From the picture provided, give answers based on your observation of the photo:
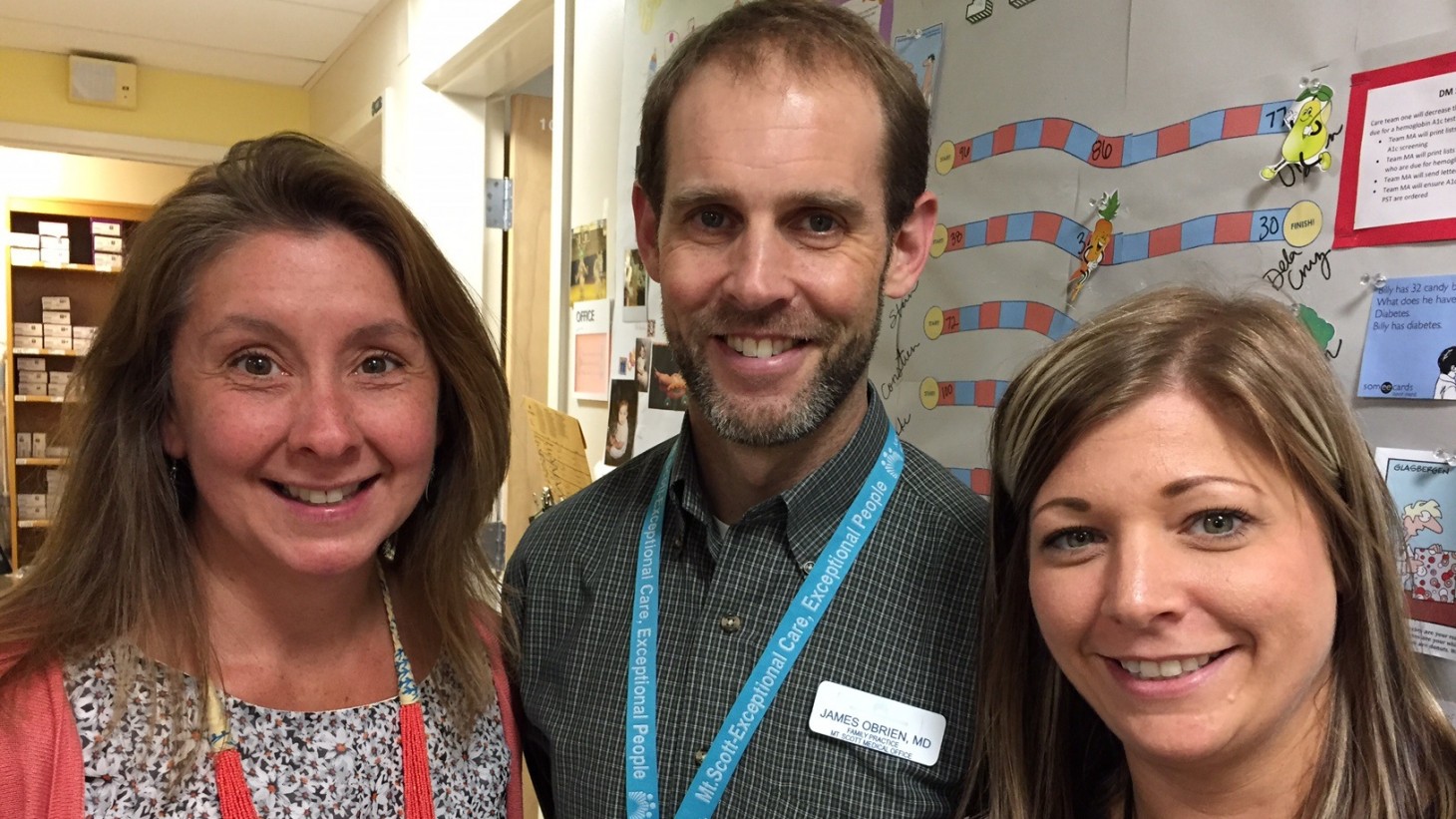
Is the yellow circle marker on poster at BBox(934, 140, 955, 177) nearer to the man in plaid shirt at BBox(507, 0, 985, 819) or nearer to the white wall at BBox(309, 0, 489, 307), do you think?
the man in plaid shirt at BBox(507, 0, 985, 819)

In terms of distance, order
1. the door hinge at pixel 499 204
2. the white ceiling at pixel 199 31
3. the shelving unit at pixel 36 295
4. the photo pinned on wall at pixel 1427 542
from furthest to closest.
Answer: the shelving unit at pixel 36 295
the white ceiling at pixel 199 31
the door hinge at pixel 499 204
the photo pinned on wall at pixel 1427 542

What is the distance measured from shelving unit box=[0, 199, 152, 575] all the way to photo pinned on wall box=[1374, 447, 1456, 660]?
671 cm

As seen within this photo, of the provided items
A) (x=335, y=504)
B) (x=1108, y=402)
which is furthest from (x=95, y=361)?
(x=1108, y=402)

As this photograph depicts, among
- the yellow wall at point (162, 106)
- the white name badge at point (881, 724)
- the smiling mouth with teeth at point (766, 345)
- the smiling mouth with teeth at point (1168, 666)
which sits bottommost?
the white name badge at point (881, 724)

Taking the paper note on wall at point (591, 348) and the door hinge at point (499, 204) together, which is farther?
the door hinge at point (499, 204)

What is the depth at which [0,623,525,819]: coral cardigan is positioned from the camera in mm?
979

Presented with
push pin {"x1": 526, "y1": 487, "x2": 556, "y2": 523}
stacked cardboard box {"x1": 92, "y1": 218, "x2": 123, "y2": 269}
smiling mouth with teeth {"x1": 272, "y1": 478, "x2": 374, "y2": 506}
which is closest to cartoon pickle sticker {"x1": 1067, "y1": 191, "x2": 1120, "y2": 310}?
smiling mouth with teeth {"x1": 272, "y1": 478, "x2": 374, "y2": 506}

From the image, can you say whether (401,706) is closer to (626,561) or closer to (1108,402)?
(626,561)

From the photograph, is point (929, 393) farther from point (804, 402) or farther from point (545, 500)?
point (545, 500)

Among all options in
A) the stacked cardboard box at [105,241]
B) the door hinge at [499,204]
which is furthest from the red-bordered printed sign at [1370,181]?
the stacked cardboard box at [105,241]

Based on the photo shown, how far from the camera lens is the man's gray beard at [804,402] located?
1.18m

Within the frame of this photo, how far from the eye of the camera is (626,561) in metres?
1.33

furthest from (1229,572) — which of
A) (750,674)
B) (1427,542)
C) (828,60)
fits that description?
(828,60)

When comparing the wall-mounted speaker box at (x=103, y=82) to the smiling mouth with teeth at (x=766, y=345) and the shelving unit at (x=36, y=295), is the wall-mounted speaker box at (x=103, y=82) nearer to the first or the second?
the shelving unit at (x=36, y=295)
